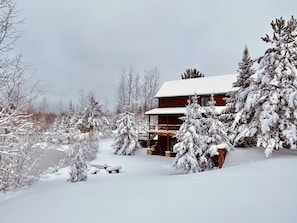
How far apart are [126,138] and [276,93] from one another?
51.5 feet

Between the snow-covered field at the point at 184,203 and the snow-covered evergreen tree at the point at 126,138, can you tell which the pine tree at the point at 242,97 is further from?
the snow-covered evergreen tree at the point at 126,138

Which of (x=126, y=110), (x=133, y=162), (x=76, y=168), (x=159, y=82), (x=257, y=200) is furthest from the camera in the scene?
(x=159, y=82)

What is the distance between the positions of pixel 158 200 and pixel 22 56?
18.1 feet

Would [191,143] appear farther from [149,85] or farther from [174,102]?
[149,85]

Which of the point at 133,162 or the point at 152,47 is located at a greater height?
the point at 152,47

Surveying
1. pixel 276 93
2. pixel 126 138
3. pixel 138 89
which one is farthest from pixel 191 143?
pixel 138 89

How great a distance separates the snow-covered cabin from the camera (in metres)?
23.9

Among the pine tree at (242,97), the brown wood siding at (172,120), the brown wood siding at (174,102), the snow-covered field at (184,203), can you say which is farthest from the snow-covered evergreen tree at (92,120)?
the snow-covered field at (184,203)

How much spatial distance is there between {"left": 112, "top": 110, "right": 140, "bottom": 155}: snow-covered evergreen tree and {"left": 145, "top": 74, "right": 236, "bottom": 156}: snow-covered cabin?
5.77 ft

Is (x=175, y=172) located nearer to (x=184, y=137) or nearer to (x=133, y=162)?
(x=184, y=137)

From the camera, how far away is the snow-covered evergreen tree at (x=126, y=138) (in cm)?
2433

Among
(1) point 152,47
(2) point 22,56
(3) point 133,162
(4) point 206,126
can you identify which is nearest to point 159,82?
(1) point 152,47

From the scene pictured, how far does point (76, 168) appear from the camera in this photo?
11734mm

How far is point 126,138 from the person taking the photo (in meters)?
24.6
